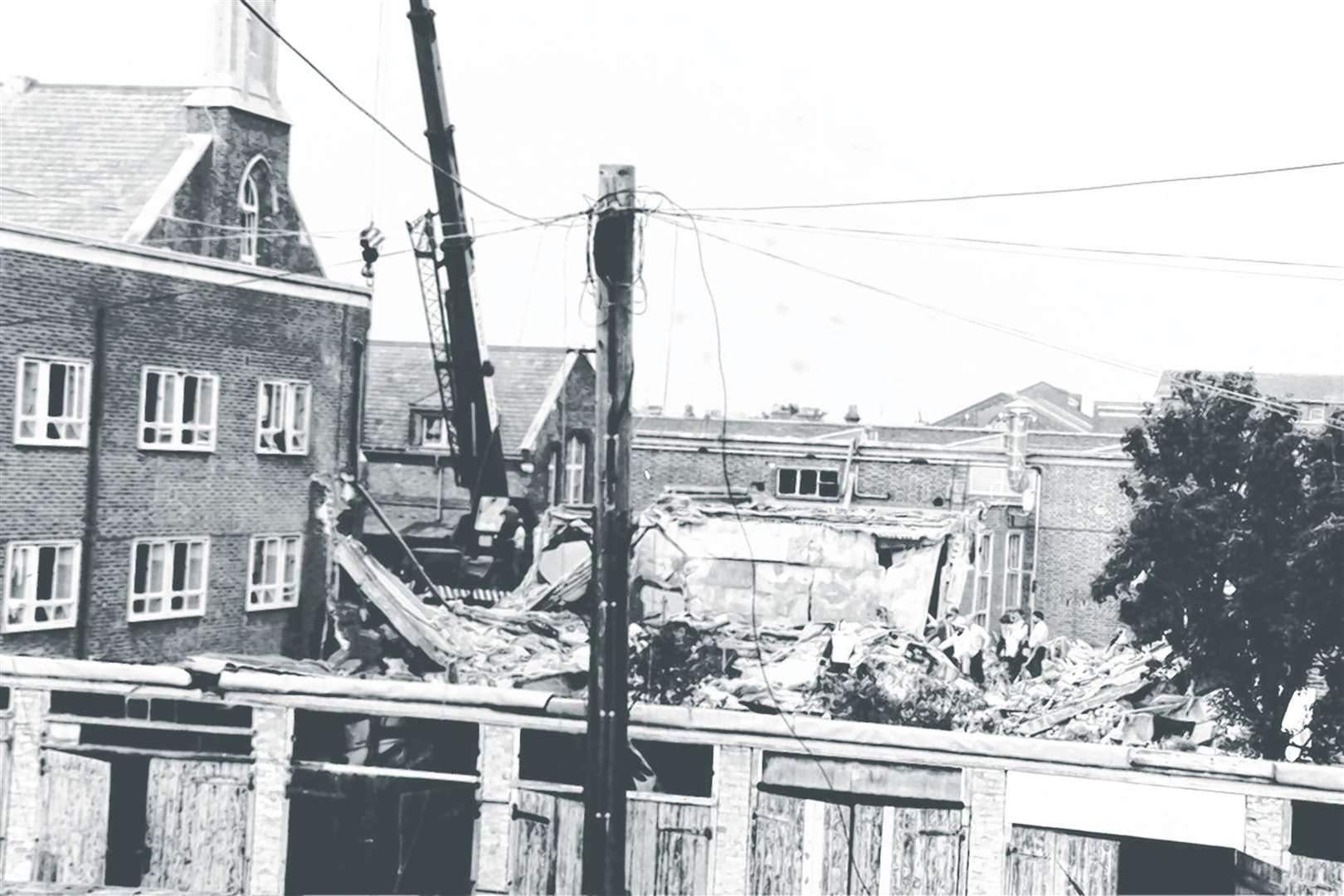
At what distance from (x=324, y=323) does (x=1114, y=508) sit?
23734 mm

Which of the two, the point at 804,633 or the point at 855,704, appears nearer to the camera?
the point at 855,704

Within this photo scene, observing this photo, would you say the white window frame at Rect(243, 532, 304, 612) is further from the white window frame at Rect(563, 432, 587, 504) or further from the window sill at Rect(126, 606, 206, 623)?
the white window frame at Rect(563, 432, 587, 504)

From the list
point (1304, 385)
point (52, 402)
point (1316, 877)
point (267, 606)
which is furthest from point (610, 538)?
point (1304, 385)

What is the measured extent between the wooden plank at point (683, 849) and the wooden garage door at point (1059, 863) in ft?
10.2

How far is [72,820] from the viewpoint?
1631cm

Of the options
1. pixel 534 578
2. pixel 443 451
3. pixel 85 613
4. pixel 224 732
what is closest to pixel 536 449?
pixel 443 451

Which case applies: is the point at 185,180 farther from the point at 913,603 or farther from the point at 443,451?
the point at 913,603

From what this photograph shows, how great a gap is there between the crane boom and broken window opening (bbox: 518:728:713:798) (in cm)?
1083

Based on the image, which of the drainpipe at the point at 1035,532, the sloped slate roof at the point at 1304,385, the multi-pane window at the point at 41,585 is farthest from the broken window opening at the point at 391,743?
the sloped slate roof at the point at 1304,385

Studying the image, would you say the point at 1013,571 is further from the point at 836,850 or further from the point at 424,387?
the point at 836,850

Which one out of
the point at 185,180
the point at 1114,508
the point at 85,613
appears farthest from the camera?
the point at 1114,508

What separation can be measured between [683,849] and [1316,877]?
6.27m

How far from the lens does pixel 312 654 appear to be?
28.4 m

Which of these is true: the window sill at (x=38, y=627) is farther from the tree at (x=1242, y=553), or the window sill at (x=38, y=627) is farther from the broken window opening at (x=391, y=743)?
the tree at (x=1242, y=553)
